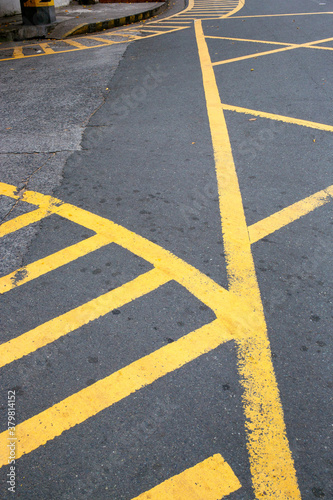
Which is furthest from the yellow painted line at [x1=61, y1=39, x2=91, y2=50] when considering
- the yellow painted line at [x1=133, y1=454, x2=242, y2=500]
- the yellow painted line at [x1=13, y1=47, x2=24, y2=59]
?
the yellow painted line at [x1=133, y1=454, x2=242, y2=500]

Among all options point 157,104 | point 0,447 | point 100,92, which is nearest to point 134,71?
point 100,92

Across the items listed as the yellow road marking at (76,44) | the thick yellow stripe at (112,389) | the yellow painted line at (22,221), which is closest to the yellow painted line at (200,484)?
the thick yellow stripe at (112,389)

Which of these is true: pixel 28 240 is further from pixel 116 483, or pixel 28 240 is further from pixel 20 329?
pixel 116 483

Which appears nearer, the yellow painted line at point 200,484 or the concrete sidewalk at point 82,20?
the yellow painted line at point 200,484

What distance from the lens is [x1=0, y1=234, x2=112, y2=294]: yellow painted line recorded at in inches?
116

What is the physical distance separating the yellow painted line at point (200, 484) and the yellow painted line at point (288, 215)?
176 centimetres

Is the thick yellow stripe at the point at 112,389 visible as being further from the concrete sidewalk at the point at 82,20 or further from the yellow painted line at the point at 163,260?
the concrete sidewalk at the point at 82,20

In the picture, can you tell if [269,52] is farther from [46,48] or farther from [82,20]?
[82,20]

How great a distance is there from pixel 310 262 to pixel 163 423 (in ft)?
5.22

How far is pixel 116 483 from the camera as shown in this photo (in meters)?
1.86

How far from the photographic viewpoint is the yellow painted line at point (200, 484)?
181 centimetres

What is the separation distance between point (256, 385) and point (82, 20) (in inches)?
486

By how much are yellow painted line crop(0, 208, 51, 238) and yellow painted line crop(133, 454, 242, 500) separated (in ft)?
7.56

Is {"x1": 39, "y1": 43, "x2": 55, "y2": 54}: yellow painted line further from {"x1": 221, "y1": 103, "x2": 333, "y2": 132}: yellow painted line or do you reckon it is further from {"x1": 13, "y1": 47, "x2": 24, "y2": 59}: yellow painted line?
{"x1": 221, "y1": 103, "x2": 333, "y2": 132}: yellow painted line
